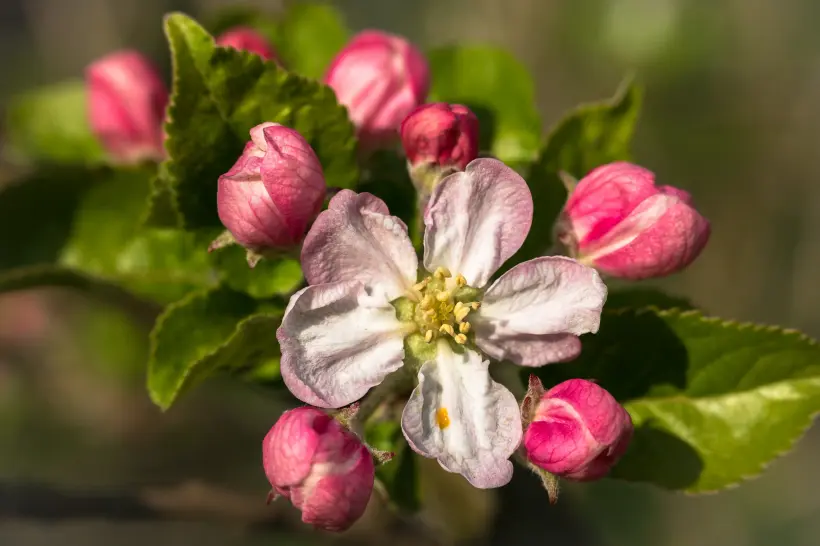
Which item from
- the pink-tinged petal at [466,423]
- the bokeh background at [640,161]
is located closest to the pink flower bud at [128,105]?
the pink-tinged petal at [466,423]

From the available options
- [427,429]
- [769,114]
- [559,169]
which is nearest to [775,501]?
[769,114]

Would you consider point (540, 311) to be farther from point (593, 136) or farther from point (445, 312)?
point (593, 136)

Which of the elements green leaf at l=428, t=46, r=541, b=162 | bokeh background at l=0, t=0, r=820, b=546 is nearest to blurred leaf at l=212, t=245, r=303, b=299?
green leaf at l=428, t=46, r=541, b=162

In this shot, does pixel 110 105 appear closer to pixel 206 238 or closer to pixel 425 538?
pixel 206 238

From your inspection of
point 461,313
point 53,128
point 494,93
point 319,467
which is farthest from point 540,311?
point 53,128

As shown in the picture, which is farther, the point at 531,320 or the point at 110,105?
the point at 110,105

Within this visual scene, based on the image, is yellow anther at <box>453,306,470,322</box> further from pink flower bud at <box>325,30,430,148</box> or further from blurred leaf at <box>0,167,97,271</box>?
blurred leaf at <box>0,167,97,271</box>

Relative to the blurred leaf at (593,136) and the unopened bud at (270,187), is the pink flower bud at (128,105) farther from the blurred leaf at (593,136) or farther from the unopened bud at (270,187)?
the blurred leaf at (593,136)
